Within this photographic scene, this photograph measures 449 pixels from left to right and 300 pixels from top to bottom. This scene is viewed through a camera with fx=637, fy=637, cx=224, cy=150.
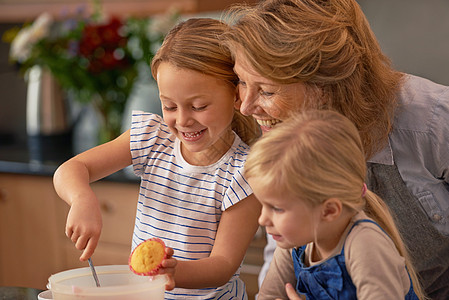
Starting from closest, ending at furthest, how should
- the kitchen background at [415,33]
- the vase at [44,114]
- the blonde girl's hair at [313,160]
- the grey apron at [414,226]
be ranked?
the blonde girl's hair at [313,160] < the grey apron at [414,226] < the kitchen background at [415,33] < the vase at [44,114]

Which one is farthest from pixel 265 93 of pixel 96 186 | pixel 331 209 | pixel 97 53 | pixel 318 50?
pixel 97 53

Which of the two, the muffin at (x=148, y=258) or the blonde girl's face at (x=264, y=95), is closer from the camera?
the muffin at (x=148, y=258)

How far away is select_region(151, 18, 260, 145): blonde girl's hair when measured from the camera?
1.21 metres

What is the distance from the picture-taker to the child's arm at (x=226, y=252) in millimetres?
1104

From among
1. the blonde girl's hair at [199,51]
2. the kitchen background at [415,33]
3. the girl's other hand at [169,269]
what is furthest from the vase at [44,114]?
the girl's other hand at [169,269]

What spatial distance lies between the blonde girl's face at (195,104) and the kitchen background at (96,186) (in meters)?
1.19

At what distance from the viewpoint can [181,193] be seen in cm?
132

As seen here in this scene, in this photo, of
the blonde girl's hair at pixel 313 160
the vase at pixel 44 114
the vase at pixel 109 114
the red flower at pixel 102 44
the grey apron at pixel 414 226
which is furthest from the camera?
the vase at pixel 44 114

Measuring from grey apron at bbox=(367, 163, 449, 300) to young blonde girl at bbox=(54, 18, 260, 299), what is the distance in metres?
0.32

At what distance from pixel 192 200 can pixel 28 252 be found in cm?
173

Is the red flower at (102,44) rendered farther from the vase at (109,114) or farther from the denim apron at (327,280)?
the denim apron at (327,280)

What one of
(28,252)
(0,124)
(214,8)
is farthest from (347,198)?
(0,124)

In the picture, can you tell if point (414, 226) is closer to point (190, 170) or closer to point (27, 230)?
point (190, 170)

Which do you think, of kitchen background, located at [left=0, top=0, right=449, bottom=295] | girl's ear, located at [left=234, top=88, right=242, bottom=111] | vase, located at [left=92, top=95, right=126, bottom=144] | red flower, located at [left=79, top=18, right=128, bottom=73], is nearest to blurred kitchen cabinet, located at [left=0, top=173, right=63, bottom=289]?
kitchen background, located at [left=0, top=0, right=449, bottom=295]
